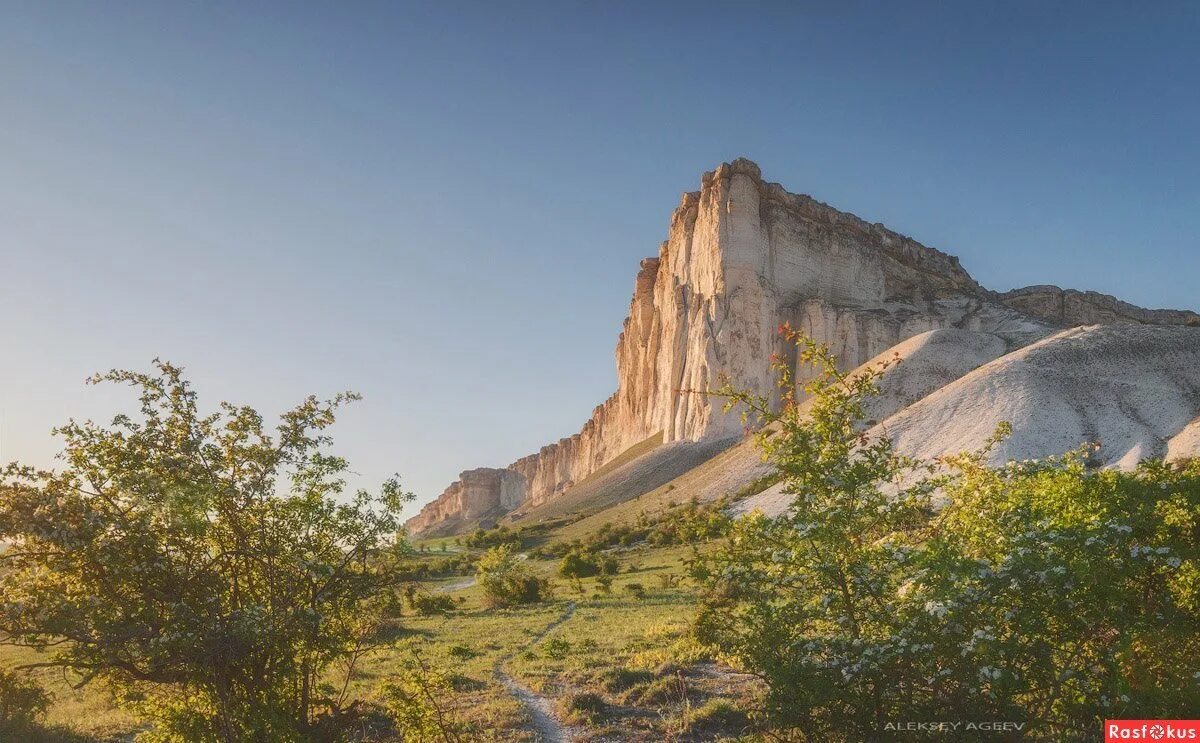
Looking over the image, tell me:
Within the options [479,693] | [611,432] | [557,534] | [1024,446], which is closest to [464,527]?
[611,432]

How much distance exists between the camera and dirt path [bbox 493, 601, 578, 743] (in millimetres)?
11789

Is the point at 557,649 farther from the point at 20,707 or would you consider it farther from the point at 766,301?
the point at 766,301

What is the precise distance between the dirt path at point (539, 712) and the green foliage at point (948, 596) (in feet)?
17.3

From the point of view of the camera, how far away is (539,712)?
13336 millimetres

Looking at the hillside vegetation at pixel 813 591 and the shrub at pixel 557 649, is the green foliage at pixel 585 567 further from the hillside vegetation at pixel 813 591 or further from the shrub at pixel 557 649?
the hillside vegetation at pixel 813 591

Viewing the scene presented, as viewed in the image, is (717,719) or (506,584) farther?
(506,584)

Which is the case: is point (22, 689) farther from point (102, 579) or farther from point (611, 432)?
point (611, 432)

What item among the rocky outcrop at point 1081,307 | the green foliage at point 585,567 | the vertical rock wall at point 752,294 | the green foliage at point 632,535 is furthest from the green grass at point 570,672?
the rocky outcrop at point 1081,307

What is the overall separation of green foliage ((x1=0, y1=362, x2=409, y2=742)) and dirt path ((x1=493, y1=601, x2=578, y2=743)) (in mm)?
4605

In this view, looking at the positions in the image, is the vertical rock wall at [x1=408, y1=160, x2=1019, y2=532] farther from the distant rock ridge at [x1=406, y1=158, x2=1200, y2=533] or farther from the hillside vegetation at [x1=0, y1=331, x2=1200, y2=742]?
the hillside vegetation at [x1=0, y1=331, x2=1200, y2=742]

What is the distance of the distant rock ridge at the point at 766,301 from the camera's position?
326 ft

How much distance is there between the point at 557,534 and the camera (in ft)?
245

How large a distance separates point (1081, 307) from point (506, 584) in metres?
135

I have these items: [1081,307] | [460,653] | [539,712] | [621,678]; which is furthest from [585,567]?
[1081,307]
